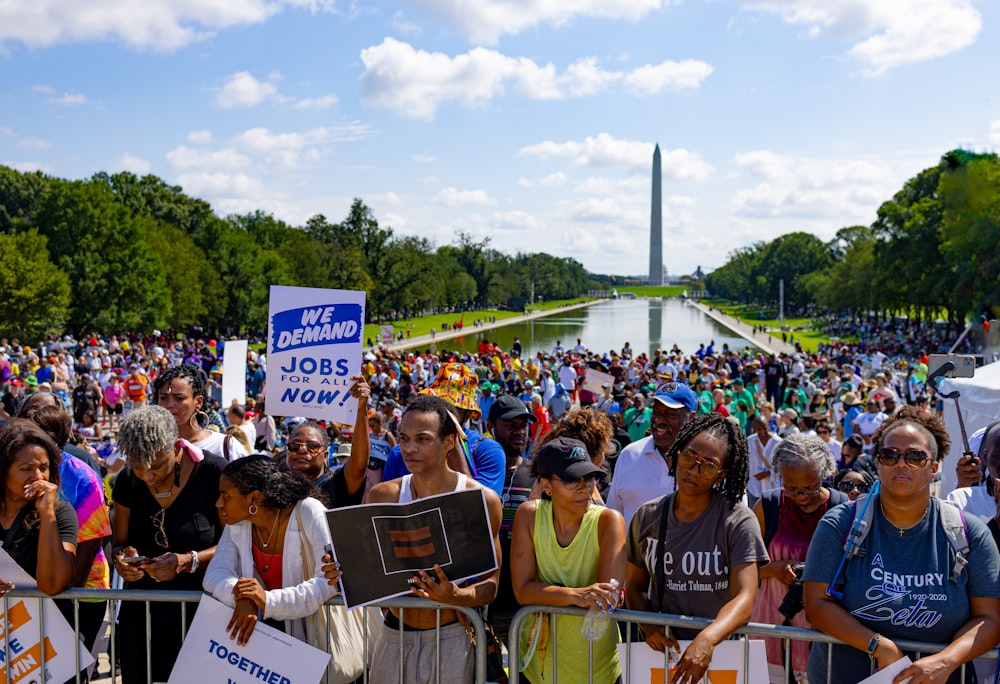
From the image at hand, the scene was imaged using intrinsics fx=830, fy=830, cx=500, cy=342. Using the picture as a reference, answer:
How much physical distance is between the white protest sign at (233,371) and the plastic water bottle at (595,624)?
6893mm

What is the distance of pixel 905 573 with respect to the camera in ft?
10.8

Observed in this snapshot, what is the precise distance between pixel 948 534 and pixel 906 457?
0.33 meters

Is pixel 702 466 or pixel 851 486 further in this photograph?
pixel 851 486

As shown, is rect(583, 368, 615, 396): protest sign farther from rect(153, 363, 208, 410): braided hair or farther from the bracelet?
the bracelet

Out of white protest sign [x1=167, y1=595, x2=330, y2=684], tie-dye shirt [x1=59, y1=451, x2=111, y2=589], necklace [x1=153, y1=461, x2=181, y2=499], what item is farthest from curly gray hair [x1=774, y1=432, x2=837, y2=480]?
tie-dye shirt [x1=59, y1=451, x2=111, y2=589]

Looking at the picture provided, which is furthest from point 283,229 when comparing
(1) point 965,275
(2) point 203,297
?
(1) point 965,275

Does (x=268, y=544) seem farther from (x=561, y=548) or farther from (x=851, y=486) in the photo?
(x=851, y=486)

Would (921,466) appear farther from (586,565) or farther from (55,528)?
(55,528)

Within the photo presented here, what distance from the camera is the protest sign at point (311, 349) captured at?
5.96 m

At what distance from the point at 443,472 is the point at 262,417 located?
974cm

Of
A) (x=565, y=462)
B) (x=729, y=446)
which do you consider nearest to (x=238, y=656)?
(x=565, y=462)

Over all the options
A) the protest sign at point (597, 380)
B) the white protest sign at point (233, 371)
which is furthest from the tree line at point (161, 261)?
the white protest sign at point (233, 371)

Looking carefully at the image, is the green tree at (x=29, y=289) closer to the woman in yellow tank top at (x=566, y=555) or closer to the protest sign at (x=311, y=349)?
the protest sign at (x=311, y=349)

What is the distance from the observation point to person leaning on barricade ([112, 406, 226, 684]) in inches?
161
